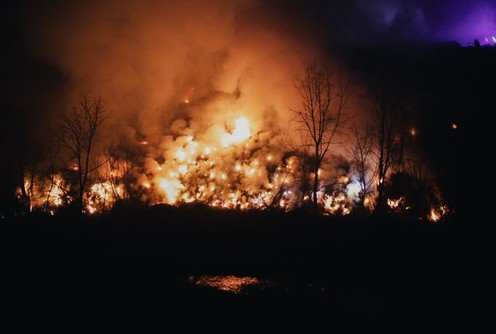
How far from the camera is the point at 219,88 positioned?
2741 centimetres

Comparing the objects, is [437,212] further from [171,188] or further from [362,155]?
[171,188]

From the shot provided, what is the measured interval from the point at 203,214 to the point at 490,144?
17.6m

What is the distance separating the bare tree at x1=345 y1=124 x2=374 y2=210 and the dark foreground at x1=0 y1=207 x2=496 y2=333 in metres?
6.58

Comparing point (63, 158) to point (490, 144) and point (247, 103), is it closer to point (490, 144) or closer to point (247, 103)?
point (247, 103)

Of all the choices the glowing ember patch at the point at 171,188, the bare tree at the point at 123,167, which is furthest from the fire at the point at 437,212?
the bare tree at the point at 123,167

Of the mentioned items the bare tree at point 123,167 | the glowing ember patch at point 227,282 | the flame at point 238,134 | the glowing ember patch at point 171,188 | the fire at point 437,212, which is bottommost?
the glowing ember patch at point 227,282

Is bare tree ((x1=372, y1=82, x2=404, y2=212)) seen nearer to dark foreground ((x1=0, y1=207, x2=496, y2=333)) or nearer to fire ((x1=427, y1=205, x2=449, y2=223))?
fire ((x1=427, y1=205, x2=449, y2=223))

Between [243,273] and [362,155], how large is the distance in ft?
43.0

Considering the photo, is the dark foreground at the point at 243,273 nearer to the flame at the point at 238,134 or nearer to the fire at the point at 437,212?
the fire at the point at 437,212

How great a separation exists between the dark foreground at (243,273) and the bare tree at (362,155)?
6582 mm

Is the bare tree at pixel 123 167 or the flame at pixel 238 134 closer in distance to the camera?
the flame at pixel 238 134

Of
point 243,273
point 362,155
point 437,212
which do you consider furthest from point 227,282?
point 437,212

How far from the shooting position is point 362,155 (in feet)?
66.6

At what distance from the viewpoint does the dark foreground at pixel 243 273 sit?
6.24 meters
